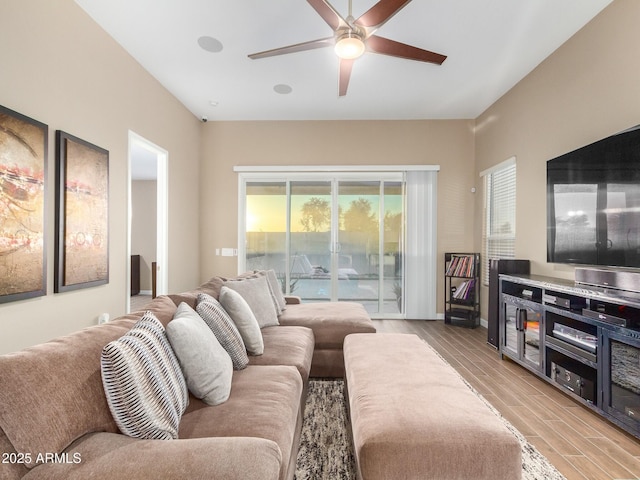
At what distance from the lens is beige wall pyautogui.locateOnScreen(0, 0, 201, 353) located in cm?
208

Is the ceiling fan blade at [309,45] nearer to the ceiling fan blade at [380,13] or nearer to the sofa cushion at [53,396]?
the ceiling fan blade at [380,13]

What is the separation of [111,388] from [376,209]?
453 cm

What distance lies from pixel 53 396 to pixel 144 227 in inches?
288

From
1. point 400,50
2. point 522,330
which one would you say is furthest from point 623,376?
point 400,50

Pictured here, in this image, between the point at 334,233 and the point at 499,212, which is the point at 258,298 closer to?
the point at 334,233

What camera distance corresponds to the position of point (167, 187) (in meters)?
4.13

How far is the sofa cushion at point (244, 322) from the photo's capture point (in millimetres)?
2059

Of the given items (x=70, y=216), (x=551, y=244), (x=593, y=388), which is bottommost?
(x=593, y=388)

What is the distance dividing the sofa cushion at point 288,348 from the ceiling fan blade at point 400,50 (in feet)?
7.45

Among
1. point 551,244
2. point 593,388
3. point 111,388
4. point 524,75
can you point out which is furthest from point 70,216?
point 524,75

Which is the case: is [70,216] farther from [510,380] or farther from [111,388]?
[510,380]

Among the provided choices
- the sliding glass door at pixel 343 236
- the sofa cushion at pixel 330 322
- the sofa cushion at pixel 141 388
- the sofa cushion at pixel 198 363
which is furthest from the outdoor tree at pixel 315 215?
the sofa cushion at pixel 141 388

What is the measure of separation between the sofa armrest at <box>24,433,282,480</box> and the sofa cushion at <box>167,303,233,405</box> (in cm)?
35

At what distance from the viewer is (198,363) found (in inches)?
54.4
